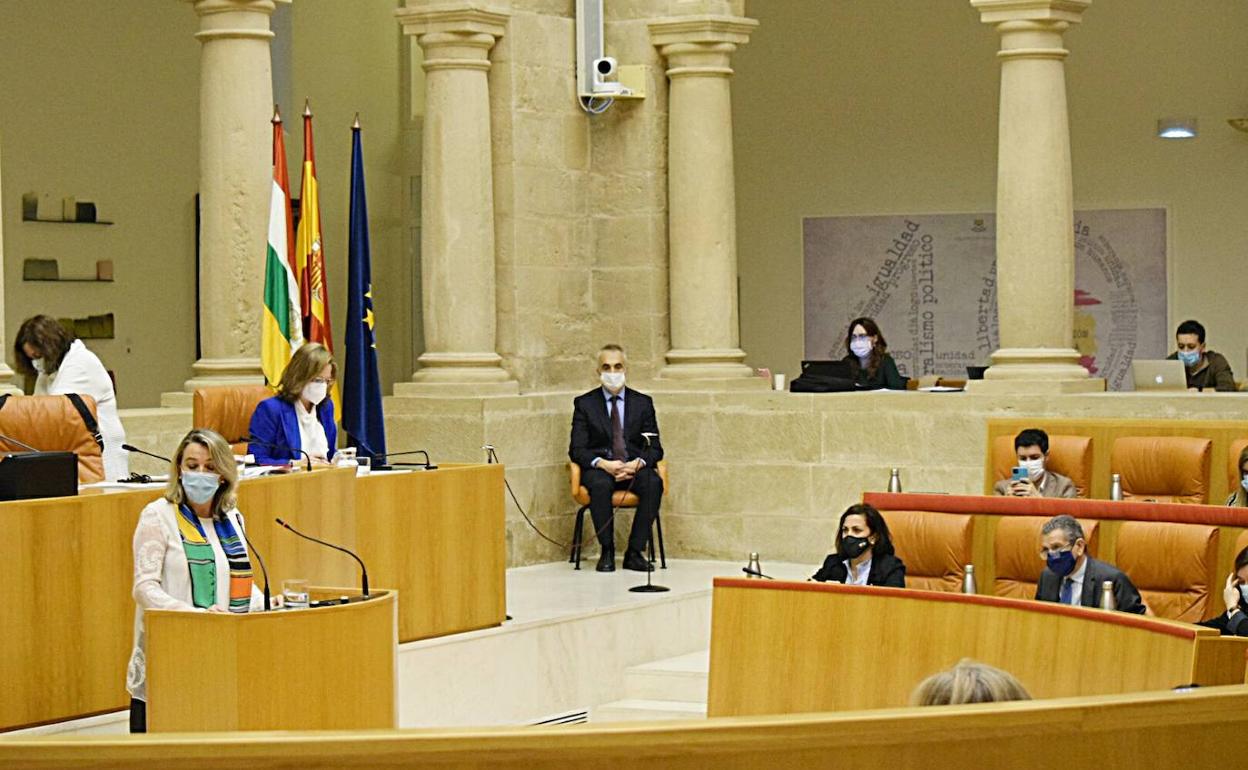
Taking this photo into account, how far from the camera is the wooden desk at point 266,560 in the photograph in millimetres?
6266

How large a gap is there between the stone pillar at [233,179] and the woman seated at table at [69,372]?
5.76 feet

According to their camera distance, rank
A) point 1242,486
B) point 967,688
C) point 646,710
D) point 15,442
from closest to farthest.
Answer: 1. point 967,688
2. point 15,442
3. point 1242,486
4. point 646,710

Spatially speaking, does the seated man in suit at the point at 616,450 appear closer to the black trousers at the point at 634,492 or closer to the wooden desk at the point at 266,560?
the black trousers at the point at 634,492

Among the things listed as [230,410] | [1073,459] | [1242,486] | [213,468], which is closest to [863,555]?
[1242,486]

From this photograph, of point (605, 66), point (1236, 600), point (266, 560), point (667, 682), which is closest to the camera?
point (1236, 600)

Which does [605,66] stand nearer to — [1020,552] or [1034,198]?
[1034,198]

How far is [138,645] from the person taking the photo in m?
5.84

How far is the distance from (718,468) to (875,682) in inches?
182

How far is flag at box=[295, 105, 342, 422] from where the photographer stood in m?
8.84

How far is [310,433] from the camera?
25.4 feet

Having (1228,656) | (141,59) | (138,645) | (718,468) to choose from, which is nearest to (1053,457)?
(718,468)

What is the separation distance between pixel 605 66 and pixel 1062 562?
196 inches

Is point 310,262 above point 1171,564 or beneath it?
above

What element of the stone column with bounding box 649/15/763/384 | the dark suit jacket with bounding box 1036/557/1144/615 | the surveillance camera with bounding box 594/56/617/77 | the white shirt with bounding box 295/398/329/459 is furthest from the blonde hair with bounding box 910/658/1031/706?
the surveillance camera with bounding box 594/56/617/77
